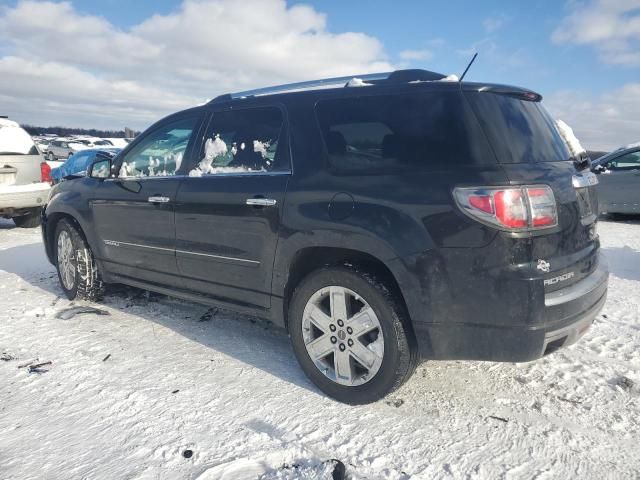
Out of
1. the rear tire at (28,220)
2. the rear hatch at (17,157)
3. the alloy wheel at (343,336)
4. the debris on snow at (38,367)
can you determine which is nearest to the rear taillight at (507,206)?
the alloy wheel at (343,336)

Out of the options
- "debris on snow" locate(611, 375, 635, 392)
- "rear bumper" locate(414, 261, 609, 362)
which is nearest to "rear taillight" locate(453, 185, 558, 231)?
"rear bumper" locate(414, 261, 609, 362)

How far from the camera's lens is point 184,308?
183 inches

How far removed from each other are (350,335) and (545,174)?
136 centimetres

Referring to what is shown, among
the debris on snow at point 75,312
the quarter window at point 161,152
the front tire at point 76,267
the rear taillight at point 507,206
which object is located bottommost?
the debris on snow at point 75,312

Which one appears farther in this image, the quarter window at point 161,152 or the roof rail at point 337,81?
the quarter window at point 161,152

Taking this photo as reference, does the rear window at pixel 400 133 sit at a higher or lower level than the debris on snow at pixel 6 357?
higher

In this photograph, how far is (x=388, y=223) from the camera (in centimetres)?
258

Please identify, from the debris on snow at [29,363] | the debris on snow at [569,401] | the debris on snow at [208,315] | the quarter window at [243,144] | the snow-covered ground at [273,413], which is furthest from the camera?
the debris on snow at [208,315]

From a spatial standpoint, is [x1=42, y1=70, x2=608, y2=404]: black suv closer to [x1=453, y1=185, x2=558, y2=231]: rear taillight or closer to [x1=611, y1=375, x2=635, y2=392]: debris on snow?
[x1=453, y1=185, x2=558, y2=231]: rear taillight

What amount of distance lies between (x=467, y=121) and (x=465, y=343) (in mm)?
1149

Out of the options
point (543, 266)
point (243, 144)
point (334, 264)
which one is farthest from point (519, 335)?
point (243, 144)

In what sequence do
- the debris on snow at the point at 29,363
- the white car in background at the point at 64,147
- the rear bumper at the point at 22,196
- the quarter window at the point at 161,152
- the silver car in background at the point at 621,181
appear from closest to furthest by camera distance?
the debris on snow at the point at 29,363 → the quarter window at the point at 161,152 → the rear bumper at the point at 22,196 → the silver car in background at the point at 621,181 → the white car in background at the point at 64,147

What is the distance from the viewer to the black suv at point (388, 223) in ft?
7.81

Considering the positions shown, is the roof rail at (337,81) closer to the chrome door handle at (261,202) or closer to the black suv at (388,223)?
the black suv at (388,223)
